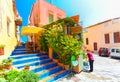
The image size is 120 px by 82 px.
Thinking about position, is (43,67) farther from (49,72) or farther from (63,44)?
(63,44)

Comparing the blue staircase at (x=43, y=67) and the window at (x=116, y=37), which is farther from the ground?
the window at (x=116, y=37)

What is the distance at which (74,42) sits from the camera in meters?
10.9

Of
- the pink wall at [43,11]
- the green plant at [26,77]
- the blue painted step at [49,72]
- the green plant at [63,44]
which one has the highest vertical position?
the pink wall at [43,11]

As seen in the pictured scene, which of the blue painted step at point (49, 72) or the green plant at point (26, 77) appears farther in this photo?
the blue painted step at point (49, 72)

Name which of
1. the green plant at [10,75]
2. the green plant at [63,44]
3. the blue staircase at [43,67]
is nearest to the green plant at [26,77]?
the green plant at [10,75]

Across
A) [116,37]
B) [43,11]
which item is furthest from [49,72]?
[116,37]

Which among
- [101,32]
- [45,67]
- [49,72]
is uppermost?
[101,32]

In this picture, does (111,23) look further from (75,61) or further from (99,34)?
(75,61)

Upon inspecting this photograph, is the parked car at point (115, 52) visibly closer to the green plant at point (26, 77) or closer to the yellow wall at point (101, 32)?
the yellow wall at point (101, 32)

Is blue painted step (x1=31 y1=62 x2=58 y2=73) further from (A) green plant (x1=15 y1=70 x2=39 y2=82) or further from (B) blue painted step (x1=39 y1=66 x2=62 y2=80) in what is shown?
(A) green plant (x1=15 y1=70 x2=39 y2=82)

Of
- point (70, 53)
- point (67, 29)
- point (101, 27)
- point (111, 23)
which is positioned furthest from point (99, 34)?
point (70, 53)

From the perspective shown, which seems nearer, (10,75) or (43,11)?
(10,75)

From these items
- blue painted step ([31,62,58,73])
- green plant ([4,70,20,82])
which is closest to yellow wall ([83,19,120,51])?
blue painted step ([31,62,58,73])

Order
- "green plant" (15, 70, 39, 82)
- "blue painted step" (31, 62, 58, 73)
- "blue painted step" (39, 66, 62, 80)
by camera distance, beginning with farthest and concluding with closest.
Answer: "blue painted step" (31, 62, 58, 73) → "blue painted step" (39, 66, 62, 80) → "green plant" (15, 70, 39, 82)
